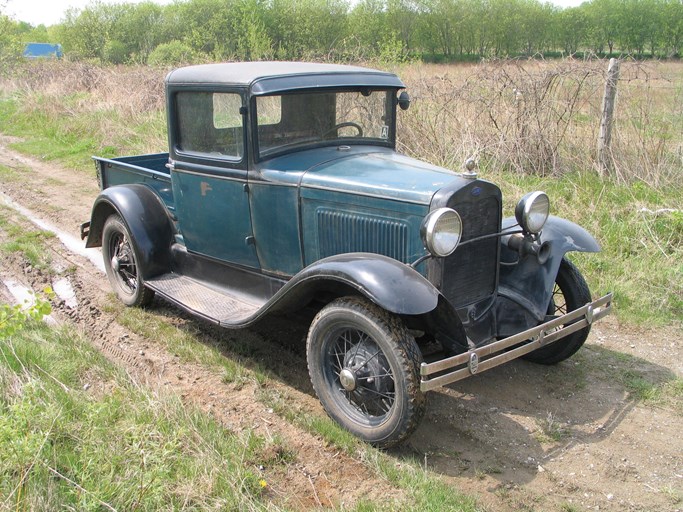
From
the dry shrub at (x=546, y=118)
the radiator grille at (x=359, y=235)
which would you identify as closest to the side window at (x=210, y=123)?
the radiator grille at (x=359, y=235)

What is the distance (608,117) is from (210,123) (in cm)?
471

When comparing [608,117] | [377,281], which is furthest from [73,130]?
[377,281]

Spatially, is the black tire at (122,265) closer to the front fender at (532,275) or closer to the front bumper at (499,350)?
the front bumper at (499,350)

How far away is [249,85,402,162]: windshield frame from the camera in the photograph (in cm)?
397

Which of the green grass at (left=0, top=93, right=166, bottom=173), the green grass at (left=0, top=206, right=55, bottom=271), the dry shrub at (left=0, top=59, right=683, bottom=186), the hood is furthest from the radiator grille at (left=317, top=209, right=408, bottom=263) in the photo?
the green grass at (left=0, top=93, right=166, bottom=173)

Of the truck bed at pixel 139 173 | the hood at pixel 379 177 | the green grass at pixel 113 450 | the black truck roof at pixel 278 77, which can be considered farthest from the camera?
the truck bed at pixel 139 173

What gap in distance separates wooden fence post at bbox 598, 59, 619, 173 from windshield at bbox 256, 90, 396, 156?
345 cm

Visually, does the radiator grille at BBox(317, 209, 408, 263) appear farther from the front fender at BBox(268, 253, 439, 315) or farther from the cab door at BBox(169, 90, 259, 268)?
the cab door at BBox(169, 90, 259, 268)

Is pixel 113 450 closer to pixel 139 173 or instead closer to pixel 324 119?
pixel 324 119

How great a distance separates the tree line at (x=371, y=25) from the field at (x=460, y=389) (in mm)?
18016

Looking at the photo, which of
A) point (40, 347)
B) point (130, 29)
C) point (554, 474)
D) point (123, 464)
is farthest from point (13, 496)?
point (130, 29)

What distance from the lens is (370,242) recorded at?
3656 mm

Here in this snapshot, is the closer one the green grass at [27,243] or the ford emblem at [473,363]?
the ford emblem at [473,363]

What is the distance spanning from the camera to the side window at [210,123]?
4.10 m
